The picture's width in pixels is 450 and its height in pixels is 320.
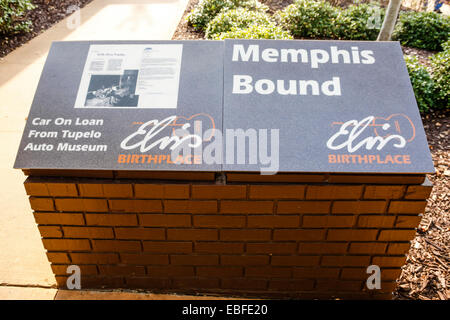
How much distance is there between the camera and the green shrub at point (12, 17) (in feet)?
19.7

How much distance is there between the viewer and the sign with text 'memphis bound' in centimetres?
194

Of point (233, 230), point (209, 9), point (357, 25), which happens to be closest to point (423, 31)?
point (357, 25)

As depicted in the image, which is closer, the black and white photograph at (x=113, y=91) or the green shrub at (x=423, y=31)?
the black and white photograph at (x=113, y=91)

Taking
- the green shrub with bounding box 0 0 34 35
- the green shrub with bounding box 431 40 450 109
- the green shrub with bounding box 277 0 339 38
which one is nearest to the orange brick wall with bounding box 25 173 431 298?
the green shrub with bounding box 431 40 450 109

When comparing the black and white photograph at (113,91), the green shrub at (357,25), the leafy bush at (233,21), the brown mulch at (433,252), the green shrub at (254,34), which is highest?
the black and white photograph at (113,91)

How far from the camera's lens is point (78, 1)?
804 centimetres

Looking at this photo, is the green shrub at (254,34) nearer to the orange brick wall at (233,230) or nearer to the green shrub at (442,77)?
the green shrub at (442,77)

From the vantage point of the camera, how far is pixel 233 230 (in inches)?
84.8

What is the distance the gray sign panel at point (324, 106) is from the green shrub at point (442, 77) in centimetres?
256

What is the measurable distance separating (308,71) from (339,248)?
3.55 ft

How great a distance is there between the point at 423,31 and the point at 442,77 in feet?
6.59
